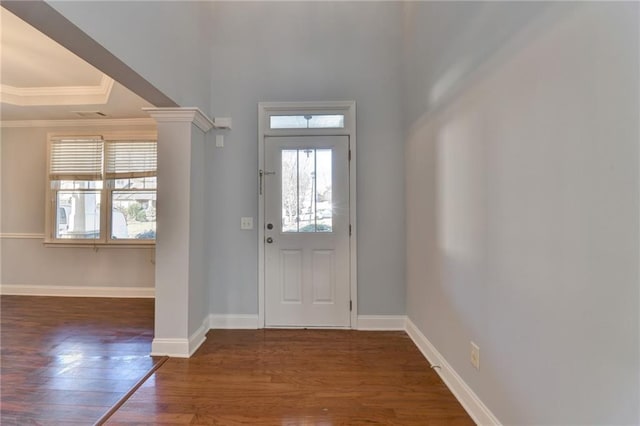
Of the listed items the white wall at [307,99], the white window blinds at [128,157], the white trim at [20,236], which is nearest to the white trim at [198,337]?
the white wall at [307,99]

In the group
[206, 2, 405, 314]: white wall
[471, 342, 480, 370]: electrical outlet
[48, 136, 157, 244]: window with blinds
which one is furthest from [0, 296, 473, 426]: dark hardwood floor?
[48, 136, 157, 244]: window with blinds

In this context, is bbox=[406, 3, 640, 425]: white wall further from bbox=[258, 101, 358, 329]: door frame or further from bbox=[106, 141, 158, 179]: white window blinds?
bbox=[106, 141, 158, 179]: white window blinds

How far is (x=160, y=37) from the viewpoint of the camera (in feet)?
6.71

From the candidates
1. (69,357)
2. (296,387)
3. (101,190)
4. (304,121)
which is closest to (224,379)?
(296,387)

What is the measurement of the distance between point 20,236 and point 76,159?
53.6 inches

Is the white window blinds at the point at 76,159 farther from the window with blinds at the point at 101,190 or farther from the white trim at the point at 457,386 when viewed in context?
the white trim at the point at 457,386

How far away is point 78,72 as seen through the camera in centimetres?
309

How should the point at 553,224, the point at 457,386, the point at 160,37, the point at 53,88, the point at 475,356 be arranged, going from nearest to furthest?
the point at 553,224 < the point at 475,356 < the point at 457,386 < the point at 160,37 < the point at 53,88

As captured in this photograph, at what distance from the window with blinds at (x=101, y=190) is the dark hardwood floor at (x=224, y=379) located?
1350mm

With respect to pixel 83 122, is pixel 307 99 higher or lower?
lower

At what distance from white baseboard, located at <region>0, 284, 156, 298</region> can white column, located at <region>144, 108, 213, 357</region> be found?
1.81m

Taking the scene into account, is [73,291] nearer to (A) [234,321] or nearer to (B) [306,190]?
(A) [234,321]

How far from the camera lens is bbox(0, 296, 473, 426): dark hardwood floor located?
1647 millimetres

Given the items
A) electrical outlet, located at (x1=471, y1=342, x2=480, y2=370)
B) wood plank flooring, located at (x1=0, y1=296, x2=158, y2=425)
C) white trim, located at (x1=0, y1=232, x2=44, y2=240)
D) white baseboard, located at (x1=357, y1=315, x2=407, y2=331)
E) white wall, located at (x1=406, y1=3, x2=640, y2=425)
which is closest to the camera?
white wall, located at (x1=406, y1=3, x2=640, y2=425)
